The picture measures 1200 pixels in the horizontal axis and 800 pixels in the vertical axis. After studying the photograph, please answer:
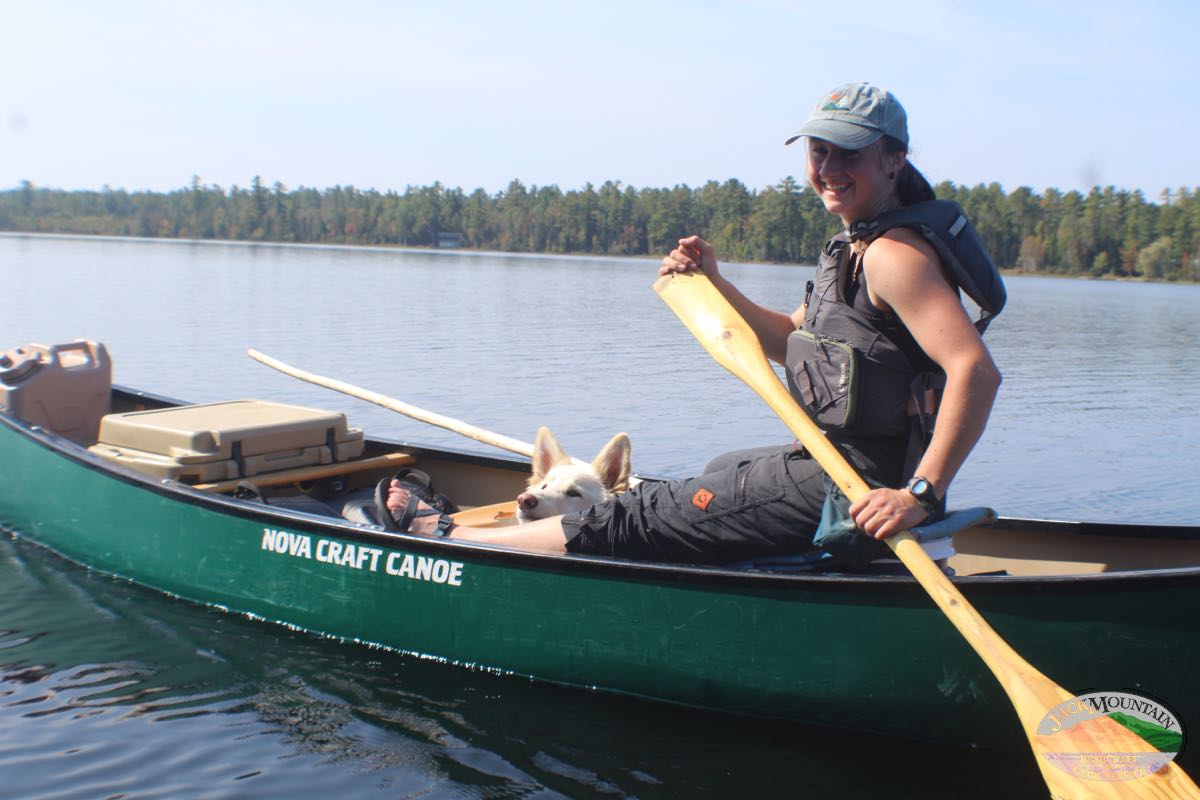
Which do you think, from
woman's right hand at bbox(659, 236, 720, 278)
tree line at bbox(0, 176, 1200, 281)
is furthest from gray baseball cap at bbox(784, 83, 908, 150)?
tree line at bbox(0, 176, 1200, 281)

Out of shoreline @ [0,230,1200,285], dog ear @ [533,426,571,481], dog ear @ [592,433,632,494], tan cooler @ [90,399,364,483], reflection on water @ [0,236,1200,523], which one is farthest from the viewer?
shoreline @ [0,230,1200,285]

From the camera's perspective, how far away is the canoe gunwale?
13.8ft

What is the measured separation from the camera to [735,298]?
4906mm

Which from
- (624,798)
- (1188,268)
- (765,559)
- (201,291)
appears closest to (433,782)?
(624,798)

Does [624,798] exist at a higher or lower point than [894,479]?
lower

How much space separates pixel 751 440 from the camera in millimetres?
13719

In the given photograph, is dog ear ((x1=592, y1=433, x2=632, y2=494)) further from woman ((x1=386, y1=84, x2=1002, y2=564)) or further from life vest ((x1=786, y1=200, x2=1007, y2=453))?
life vest ((x1=786, y1=200, x2=1007, y2=453))

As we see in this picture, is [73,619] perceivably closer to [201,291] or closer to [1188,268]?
[201,291]

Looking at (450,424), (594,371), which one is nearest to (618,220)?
(594,371)

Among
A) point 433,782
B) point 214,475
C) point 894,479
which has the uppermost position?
point 894,479

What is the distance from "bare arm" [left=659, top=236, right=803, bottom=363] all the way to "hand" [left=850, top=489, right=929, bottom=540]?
4.01ft

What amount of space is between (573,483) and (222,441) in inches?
94.7

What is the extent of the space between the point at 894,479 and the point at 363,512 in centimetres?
327

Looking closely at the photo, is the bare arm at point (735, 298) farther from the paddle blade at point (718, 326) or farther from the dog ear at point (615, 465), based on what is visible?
the dog ear at point (615, 465)
